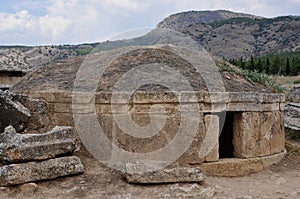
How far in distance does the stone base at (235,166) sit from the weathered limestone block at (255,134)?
0.41ft

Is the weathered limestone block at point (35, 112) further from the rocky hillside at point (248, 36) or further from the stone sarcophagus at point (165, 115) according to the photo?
the rocky hillside at point (248, 36)

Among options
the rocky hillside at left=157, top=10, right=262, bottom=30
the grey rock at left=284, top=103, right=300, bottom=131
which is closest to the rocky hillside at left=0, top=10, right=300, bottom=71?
the rocky hillside at left=157, top=10, right=262, bottom=30

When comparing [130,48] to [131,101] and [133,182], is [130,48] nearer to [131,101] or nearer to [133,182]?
[131,101]

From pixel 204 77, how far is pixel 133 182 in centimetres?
258

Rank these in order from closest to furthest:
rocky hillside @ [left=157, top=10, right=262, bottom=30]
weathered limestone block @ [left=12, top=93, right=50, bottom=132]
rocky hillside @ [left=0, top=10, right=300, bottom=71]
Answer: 1. weathered limestone block @ [left=12, top=93, right=50, bottom=132]
2. rocky hillside @ [left=0, top=10, right=300, bottom=71]
3. rocky hillside @ [left=157, top=10, right=262, bottom=30]

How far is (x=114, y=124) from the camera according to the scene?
5984 mm

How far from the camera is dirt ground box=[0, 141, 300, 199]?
4.86 metres

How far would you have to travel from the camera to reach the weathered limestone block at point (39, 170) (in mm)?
4832

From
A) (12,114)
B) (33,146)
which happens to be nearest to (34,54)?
(12,114)

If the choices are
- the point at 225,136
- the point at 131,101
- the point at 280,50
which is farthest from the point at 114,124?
the point at 280,50

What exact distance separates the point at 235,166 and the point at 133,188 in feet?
6.83

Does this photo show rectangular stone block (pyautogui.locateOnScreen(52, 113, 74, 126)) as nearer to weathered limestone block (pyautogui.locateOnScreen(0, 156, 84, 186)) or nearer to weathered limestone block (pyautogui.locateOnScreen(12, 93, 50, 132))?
weathered limestone block (pyautogui.locateOnScreen(12, 93, 50, 132))

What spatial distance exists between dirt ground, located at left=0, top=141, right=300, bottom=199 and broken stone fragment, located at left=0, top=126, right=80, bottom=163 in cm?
37

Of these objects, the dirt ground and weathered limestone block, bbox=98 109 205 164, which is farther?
weathered limestone block, bbox=98 109 205 164
